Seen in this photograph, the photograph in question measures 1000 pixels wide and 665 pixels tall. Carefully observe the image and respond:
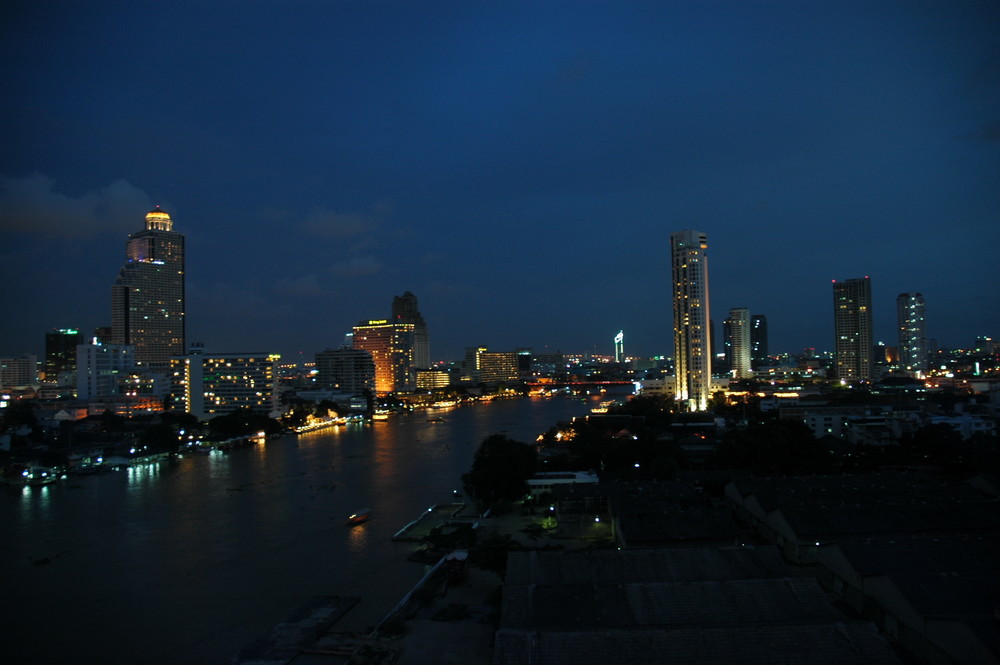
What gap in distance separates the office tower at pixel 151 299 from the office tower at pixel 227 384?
10.0m

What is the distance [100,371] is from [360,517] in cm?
1885

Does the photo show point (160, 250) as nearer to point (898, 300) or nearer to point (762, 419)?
point (762, 419)

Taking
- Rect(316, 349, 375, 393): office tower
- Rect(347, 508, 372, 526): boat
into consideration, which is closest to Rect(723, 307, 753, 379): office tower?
Rect(316, 349, 375, 393): office tower

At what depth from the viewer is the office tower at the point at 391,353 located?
37281 millimetres

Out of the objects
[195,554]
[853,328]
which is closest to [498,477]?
[195,554]

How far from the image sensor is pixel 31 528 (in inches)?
287

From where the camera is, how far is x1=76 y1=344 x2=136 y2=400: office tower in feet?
71.6

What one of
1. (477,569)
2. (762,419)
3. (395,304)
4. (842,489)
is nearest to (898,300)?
(762,419)

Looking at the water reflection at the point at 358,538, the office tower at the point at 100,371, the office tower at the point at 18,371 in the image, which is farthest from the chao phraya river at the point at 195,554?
the office tower at the point at 18,371

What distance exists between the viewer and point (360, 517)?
23.8 feet

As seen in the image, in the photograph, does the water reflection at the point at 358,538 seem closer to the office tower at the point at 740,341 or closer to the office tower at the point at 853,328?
the office tower at the point at 853,328

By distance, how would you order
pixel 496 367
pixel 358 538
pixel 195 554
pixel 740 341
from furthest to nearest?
pixel 496 367
pixel 740 341
pixel 358 538
pixel 195 554

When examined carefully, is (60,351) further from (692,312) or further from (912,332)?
(912,332)

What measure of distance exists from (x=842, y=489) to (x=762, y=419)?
898cm
